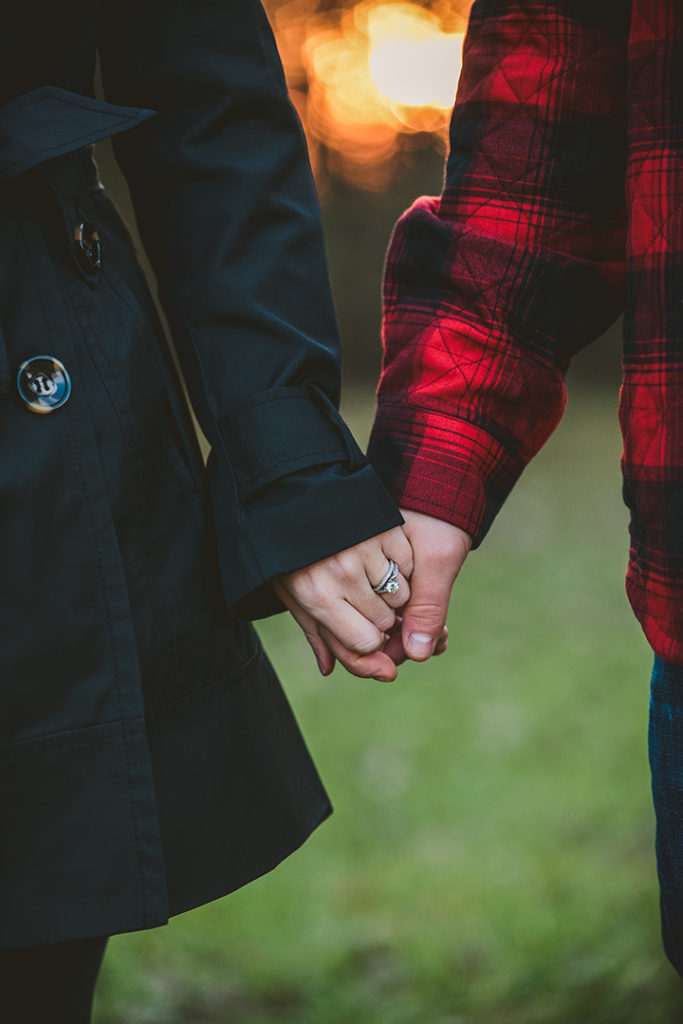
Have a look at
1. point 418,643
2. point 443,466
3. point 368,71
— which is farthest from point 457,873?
point 368,71

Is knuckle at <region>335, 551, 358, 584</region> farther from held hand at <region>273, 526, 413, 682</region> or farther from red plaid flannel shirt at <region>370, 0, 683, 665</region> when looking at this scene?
red plaid flannel shirt at <region>370, 0, 683, 665</region>

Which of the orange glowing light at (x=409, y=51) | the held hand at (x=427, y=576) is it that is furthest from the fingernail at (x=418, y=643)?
the orange glowing light at (x=409, y=51)

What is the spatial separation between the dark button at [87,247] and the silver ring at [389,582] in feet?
1.60

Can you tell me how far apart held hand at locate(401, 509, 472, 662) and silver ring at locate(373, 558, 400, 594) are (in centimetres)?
4

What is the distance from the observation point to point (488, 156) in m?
1.32

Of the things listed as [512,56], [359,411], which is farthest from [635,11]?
[359,411]

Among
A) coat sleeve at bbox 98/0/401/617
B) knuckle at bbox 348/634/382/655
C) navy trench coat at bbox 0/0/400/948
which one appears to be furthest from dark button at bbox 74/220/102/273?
knuckle at bbox 348/634/382/655

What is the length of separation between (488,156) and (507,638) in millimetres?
3703

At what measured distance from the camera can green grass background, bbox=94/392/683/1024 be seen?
2.38 meters

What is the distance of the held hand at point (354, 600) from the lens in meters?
1.17

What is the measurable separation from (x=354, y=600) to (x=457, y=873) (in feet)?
6.37

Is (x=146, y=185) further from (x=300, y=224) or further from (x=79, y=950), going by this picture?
(x=79, y=950)

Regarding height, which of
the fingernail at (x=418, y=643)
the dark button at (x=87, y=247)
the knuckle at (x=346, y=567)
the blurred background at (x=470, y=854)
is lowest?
the blurred background at (x=470, y=854)

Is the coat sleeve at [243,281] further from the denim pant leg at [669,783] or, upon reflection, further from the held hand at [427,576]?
the denim pant leg at [669,783]
